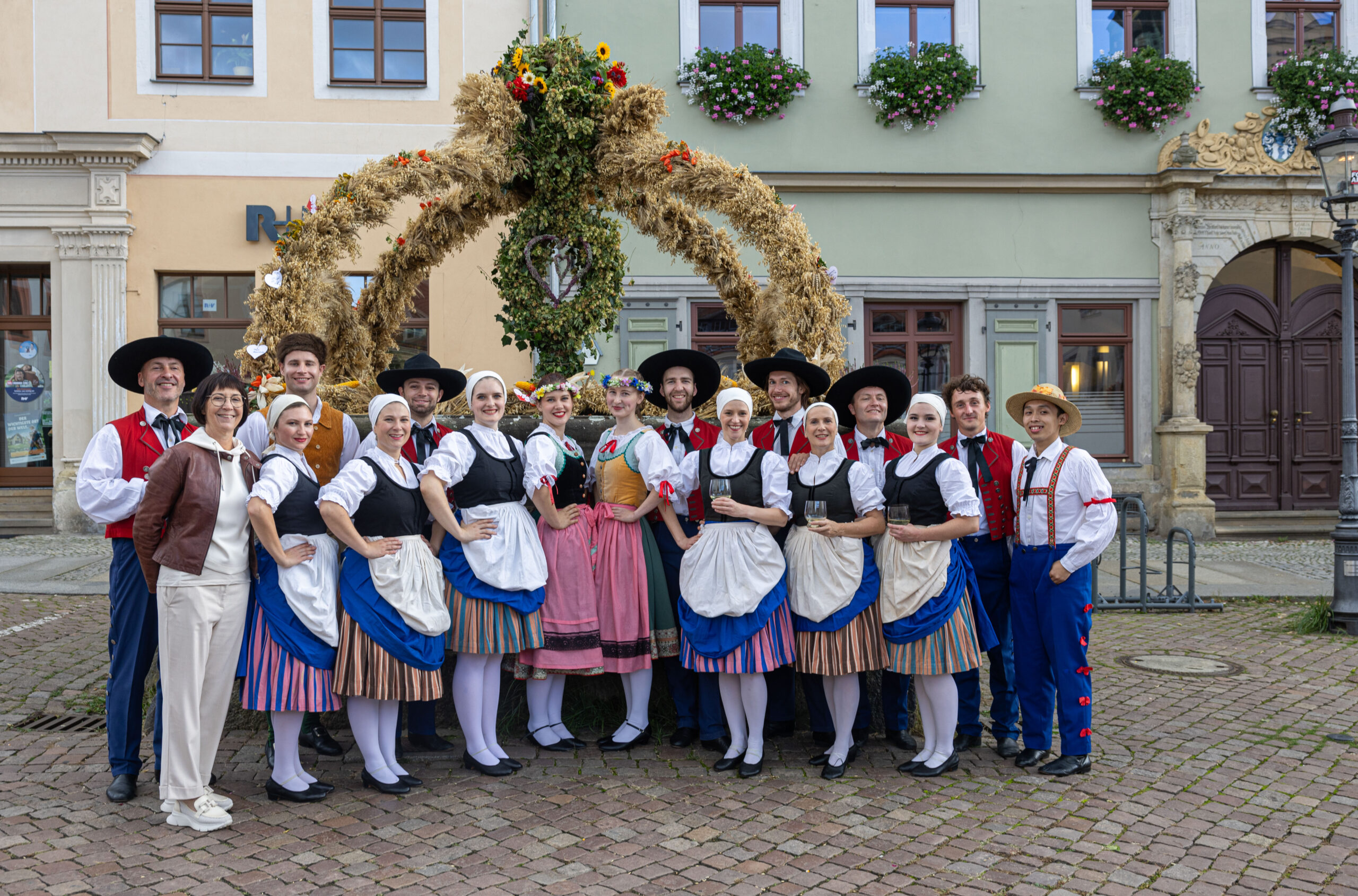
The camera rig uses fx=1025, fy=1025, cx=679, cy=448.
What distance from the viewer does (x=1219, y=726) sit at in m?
5.16

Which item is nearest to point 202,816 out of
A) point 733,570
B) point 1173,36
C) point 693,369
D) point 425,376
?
point 425,376

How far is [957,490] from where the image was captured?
4.30 metres

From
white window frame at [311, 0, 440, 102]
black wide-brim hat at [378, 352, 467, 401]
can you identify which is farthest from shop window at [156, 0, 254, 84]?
black wide-brim hat at [378, 352, 467, 401]

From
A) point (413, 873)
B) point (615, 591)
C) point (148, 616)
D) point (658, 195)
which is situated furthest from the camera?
point (658, 195)

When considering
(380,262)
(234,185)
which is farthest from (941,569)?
(234,185)

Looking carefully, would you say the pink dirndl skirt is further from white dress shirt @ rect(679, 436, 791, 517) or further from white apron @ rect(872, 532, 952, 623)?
white apron @ rect(872, 532, 952, 623)

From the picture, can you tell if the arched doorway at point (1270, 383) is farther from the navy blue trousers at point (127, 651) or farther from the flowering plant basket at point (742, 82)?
the navy blue trousers at point (127, 651)

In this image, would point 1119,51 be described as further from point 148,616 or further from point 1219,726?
point 148,616

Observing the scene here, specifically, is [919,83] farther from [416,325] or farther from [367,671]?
[367,671]

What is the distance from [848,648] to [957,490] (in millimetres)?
821

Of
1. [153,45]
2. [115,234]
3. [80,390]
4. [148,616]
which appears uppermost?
[153,45]

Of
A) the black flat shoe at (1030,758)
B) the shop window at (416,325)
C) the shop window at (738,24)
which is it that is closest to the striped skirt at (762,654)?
the black flat shoe at (1030,758)

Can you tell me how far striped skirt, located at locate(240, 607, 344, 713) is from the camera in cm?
396

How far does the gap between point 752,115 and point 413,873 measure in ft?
34.8
